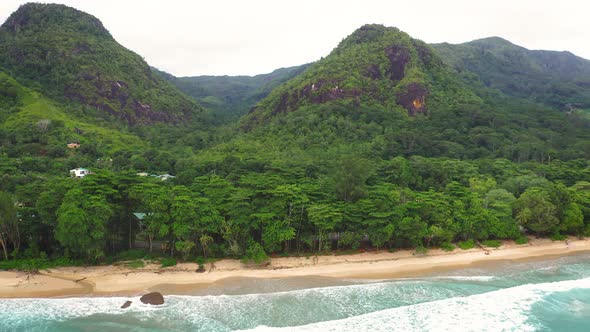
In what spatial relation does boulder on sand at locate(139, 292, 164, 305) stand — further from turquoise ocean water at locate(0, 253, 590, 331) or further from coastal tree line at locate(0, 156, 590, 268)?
coastal tree line at locate(0, 156, 590, 268)

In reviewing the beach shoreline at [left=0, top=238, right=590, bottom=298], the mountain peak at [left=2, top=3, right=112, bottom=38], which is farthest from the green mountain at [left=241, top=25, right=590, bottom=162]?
the mountain peak at [left=2, top=3, right=112, bottom=38]

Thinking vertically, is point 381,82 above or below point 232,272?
above

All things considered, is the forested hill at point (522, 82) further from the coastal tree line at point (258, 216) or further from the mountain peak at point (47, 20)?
the mountain peak at point (47, 20)

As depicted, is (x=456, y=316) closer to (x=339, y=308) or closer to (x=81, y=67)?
(x=339, y=308)

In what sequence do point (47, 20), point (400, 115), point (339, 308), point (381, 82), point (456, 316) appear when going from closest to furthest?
1. point (456, 316)
2. point (339, 308)
3. point (400, 115)
4. point (381, 82)
5. point (47, 20)

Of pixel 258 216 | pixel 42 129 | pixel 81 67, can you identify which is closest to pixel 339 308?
pixel 258 216

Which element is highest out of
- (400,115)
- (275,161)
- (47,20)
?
(47,20)

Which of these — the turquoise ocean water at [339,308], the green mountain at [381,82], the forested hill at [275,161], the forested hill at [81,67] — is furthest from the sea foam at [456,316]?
the forested hill at [81,67]

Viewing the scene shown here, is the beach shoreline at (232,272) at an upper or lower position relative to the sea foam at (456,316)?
upper
